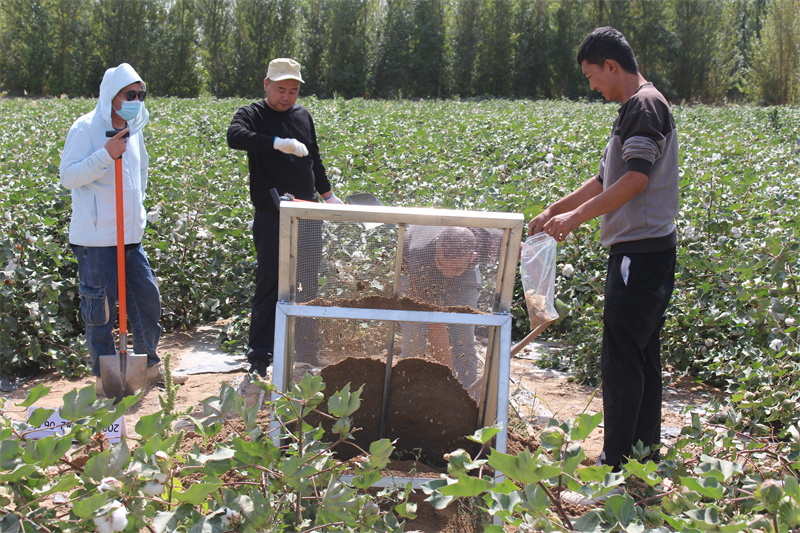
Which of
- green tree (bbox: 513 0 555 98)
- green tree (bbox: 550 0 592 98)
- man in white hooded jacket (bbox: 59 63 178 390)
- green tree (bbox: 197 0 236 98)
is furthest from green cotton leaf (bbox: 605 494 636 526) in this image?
green tree (bbox: 550 0 592 98)

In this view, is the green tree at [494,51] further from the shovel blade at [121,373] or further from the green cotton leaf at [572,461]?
the green cotton leaf at [572,461]

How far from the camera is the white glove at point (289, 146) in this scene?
3.70m

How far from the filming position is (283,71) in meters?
3.88

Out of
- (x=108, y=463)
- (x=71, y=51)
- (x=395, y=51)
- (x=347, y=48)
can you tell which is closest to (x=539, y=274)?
(x=108, y=463)

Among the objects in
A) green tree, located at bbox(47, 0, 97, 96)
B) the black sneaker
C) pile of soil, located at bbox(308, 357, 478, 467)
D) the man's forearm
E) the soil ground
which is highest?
green tree, located at bbox(47, 0, 97, 96)

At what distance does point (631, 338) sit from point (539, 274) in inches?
16.5

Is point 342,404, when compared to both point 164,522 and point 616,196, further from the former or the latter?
point 616,196

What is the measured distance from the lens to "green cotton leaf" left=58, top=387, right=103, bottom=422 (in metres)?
1.43

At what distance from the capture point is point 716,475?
1.29 m

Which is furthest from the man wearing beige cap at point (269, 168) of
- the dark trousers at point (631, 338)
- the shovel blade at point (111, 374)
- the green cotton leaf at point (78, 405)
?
the green cotton leaf at point (78, 405)

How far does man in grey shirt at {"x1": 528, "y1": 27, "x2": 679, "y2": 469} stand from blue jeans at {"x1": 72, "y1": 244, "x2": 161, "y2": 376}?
7.36 ft

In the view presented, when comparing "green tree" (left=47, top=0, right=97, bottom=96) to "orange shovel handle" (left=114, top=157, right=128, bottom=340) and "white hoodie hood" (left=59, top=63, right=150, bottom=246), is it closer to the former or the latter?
"white hoodie hood" (left=59, top=63, right=150, bottom=246)

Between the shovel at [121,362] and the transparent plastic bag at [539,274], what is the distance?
82.7 inches

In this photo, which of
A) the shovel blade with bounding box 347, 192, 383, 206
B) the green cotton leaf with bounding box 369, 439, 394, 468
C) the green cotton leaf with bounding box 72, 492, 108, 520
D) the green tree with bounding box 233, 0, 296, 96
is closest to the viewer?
the green cotton leaf with bounding box 72, 492, 108, 520
